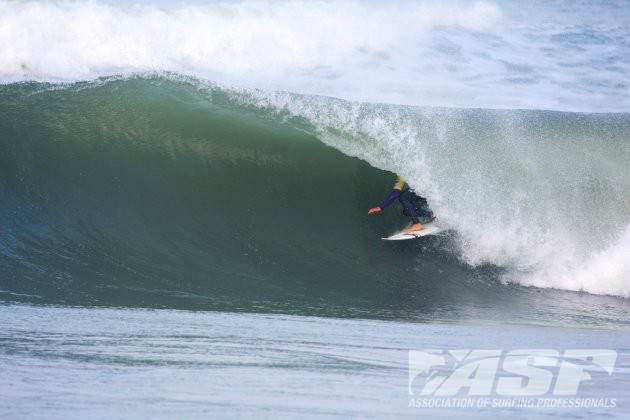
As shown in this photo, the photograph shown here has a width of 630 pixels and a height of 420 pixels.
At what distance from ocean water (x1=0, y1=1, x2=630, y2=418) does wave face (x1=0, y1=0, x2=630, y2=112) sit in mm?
60

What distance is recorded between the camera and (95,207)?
29.6 feet

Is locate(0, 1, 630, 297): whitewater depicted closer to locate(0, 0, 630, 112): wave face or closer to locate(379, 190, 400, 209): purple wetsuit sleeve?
locate(0, 0, 630, 112): wave face

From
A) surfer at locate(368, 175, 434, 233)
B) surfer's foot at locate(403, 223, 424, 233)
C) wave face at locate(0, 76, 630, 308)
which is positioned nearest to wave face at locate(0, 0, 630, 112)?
wave face at locate(0, 76, 630, 308)

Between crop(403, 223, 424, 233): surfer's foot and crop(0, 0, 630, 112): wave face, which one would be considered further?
crop(0, 0, 630, 112): wave face

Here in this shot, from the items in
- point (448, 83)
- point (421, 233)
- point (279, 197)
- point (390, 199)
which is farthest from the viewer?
point (448, 83)

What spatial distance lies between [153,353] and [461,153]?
5971 millimetres

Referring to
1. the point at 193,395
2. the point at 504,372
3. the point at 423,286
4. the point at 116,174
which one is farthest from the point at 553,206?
the point at 193,395

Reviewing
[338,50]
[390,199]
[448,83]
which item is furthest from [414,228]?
[338,50]

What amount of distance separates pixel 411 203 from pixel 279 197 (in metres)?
1.72

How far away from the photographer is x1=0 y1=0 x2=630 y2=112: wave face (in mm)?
12609

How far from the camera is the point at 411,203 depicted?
904 cm

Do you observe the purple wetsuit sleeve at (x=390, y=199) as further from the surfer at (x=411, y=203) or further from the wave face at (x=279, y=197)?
the wave face at (x=279, y=197)

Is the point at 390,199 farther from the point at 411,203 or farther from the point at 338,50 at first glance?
the point at 338,50

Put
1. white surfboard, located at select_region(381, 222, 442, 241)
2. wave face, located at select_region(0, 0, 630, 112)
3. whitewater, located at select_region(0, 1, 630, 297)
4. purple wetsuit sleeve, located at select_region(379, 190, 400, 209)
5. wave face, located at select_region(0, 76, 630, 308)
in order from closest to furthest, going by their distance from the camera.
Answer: wave face, located at select_region(0, 76, 630, 308), purple wetsuit sleeve, located at select_region(379, 190, 400, 209), white surfboard, located at select_region(381, 222, 442, 241), whitewater, located at select_region(0, 1, 630, 297), wave face, located at select_region(0, 0, 630, 112)
